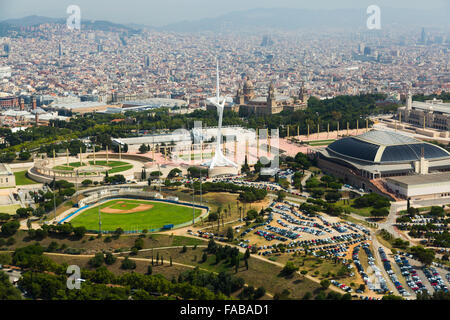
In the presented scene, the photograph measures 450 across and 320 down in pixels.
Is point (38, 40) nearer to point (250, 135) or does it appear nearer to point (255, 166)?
point (250, 135)

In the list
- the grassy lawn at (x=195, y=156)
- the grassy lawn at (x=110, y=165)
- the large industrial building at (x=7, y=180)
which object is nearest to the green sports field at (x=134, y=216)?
the large industrial building at (x=7, y=180)

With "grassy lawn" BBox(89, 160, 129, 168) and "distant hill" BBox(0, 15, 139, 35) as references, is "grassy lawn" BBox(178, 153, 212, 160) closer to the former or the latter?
"grassy lawn" BBox(89, 160, 129, 168)

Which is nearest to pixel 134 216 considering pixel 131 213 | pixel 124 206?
pixel 131 213

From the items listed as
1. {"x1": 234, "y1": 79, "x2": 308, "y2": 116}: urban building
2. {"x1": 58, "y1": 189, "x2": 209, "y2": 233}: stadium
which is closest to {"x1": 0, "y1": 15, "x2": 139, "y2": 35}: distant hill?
{"x1": 234, "y1": 79, "x2": 308, "y2": 116}: urban building

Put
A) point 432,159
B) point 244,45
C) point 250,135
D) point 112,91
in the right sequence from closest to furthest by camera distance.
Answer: point 432,159 → point 250,135 → point 112,91 → point 244,45

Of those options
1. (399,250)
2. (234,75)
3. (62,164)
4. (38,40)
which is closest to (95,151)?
(62,164)

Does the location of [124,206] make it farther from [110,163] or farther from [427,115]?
[427,115]
